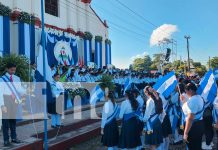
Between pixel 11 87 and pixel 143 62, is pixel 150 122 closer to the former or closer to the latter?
pixel 11 87

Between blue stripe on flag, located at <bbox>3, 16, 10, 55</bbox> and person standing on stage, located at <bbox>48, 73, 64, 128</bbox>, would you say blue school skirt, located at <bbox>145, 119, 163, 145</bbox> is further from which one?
blue stripe on flag, located at <bbox>3, 16, 10, 55</bbox>

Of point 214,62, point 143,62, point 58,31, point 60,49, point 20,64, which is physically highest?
point 143,62

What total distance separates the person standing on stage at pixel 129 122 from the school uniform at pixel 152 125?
13.6 inches

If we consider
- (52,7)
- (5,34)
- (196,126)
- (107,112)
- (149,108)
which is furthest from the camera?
(52,7)

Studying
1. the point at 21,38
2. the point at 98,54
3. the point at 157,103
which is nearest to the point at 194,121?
the point at 157,103

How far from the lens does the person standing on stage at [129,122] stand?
690cm

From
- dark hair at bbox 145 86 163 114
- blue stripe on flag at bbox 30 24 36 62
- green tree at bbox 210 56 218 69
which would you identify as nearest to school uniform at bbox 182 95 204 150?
dark hair at bbox 145 86 163 114

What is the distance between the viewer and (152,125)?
6680 millimetres

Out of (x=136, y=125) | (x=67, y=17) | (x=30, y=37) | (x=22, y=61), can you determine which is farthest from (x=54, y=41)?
(x=136, y=125)

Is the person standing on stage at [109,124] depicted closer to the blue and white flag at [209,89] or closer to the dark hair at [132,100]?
the dark hair at [132,100]

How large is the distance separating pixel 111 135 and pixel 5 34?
11.5 m

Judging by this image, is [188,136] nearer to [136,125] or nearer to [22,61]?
[136,125]

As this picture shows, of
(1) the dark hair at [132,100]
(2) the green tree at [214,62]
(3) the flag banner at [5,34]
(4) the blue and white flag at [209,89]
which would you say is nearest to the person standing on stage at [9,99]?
(1) the dark hair at [132,100]

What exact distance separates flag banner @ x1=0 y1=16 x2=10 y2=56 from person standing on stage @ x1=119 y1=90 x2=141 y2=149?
11107 mm
